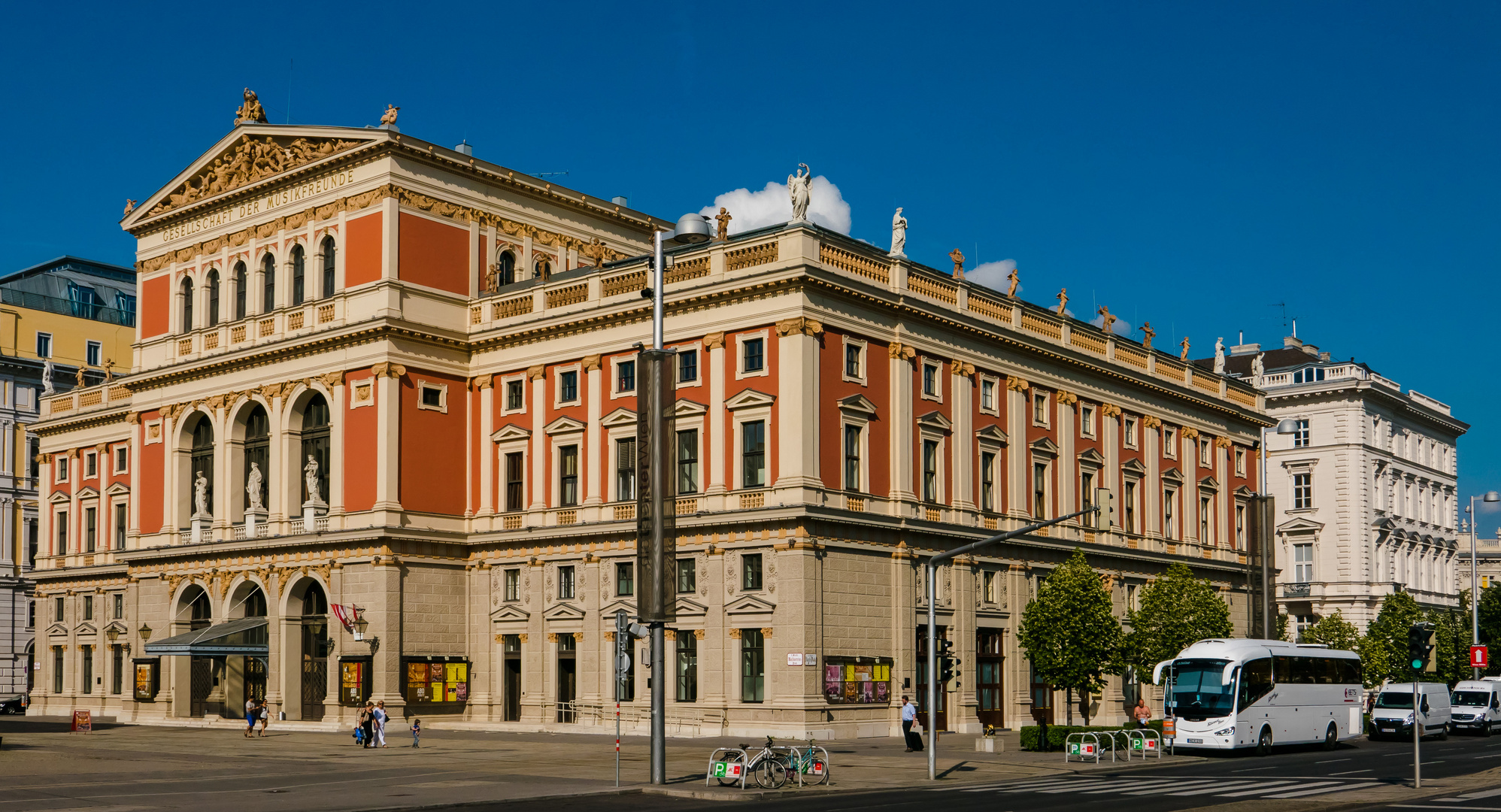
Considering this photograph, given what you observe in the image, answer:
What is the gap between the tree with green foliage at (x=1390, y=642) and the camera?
7919 centimetres

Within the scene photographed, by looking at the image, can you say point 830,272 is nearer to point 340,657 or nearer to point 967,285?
point 967,285

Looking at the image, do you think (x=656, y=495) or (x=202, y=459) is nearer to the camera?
(x=656, y=495)

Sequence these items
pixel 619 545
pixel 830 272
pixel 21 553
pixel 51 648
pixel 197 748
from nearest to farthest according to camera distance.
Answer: pixel 197 748 → pixel 830 272 → pixel 619 545 → pixel 51 648 → pixel 21 553

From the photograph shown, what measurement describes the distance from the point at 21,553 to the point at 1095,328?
73.6 meters

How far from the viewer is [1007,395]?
67938mm

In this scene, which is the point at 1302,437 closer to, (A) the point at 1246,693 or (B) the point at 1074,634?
(B) the point at 1074,634

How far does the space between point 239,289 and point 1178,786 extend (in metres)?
51.7

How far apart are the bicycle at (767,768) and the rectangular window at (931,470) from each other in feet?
86.1

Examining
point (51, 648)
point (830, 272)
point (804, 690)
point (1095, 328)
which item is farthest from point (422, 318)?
point (51, 648)

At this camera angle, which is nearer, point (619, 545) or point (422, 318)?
point (619, 545)

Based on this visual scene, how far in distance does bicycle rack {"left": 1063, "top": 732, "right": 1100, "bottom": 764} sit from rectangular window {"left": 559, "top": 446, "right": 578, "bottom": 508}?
24.8m

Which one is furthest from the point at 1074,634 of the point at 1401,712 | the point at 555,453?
the point at 555,453

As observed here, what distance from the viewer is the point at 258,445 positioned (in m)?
71.9

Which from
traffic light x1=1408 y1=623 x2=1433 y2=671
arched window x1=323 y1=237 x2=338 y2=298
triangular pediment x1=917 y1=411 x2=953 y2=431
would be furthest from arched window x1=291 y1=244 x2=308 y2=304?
traffic light x1=1408 y1=623 x2=1433 y2=671
